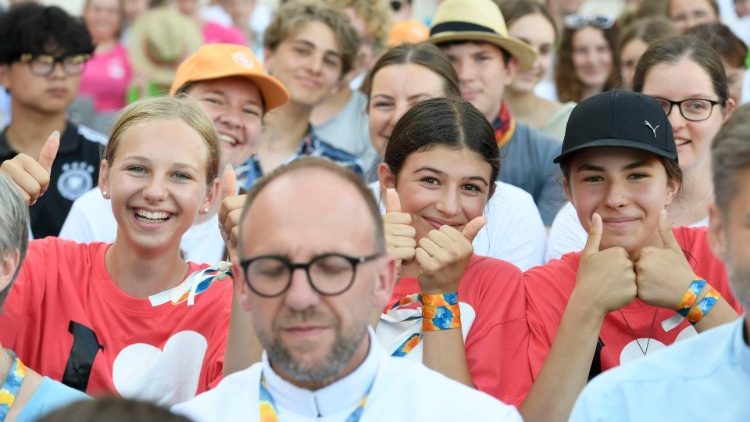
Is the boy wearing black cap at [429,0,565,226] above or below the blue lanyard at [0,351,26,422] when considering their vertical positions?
above

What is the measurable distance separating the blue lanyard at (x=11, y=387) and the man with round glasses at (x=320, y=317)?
57 centimetres

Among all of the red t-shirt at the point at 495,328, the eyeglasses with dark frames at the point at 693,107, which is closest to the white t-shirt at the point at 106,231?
the red t-shirt at the point at 495,328

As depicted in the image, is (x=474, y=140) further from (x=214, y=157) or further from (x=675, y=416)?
(x=675, y=416)

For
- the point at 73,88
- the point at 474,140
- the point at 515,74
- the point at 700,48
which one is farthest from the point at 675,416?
the point at 73,88

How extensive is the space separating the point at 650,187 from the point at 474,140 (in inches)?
24.2

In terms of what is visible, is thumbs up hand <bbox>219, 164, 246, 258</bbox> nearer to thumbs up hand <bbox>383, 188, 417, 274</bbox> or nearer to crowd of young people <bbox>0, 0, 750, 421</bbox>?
crowd of young people <bbox>0, 0, 750, 421</bbox>

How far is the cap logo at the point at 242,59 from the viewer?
17.5 feet

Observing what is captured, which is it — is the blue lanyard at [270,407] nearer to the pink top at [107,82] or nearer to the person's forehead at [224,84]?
the person's forehead at [224,84]

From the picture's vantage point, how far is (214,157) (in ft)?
13.6

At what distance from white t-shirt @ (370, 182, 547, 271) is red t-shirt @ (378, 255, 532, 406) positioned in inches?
26.8

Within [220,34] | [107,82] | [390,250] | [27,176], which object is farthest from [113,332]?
[220,34]

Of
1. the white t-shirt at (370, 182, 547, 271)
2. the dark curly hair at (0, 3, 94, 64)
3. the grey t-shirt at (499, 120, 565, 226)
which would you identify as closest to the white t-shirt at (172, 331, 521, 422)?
the white t-shirt at (370, 182, 547, 271)

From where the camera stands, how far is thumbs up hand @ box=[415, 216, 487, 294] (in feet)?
11.7

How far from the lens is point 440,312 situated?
3.58m
